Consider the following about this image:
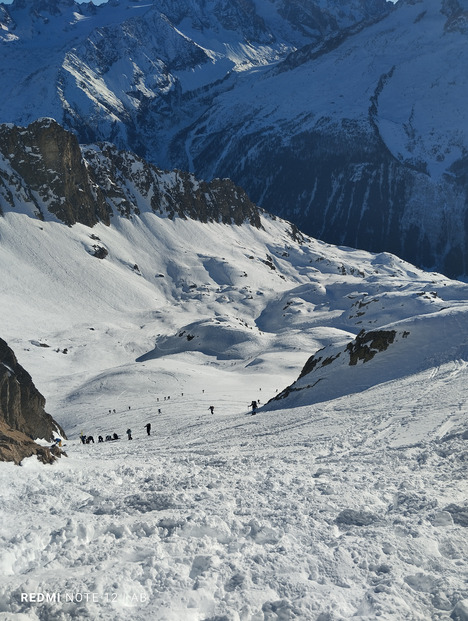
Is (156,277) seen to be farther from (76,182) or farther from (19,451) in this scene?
(19,451)

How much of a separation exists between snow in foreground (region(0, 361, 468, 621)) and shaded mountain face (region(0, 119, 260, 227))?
117 m

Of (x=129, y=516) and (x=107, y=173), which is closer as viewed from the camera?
(x=129, y=516)

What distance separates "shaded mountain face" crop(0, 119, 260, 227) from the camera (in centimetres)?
12900

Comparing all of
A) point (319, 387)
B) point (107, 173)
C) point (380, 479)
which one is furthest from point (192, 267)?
point (380, 479)

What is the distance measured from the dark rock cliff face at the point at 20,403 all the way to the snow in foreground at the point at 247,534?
53.1 feet

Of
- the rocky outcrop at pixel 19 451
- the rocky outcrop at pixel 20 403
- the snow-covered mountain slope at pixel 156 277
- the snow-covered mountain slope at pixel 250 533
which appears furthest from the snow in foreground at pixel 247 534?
the snow-covered mountain slope at pixel 156 277

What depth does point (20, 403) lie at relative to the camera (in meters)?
34.7

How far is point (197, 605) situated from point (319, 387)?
29.3 meters

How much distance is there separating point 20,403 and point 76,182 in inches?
4298

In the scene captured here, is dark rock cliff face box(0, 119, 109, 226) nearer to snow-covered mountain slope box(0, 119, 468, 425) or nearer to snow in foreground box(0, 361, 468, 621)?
snow-covered mountain slope box(0, 119, 468, 425)

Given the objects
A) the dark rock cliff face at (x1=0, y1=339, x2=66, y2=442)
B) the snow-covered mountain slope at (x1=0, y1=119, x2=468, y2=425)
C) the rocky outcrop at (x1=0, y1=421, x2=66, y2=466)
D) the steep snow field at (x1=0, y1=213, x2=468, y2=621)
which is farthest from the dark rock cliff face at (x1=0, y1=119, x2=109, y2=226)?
the rocky outcrop at (x1=0, y1=421, x2=66, y2=466)

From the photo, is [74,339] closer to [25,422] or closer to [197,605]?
[25,422]

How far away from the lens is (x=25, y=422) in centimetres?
3469

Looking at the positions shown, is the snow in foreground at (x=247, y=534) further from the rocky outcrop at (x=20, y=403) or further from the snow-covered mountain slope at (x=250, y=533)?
the rocky outcrop at (x=20, y=403)
